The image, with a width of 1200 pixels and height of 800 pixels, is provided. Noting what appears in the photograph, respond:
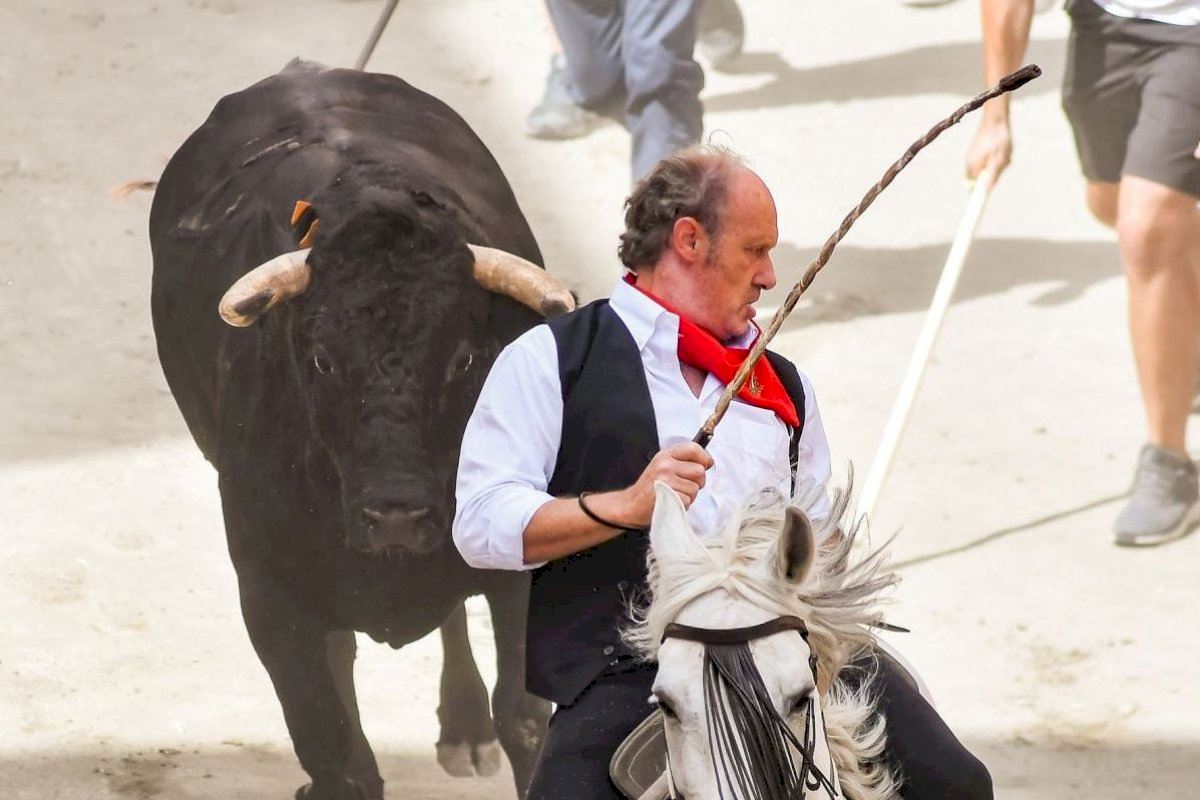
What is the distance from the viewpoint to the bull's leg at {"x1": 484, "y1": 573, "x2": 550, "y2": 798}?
4672mm

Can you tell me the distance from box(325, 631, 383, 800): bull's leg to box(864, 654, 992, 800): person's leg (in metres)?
1.89

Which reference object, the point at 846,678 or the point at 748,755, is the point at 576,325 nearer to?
the point at 846,678

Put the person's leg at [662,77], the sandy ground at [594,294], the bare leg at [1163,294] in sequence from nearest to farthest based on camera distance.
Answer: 1. the sandy ground at [594,294]
2. the bare leg at [1163,294]
3. the person's leg at [662,77]

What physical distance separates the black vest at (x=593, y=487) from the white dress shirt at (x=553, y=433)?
2 centimetres

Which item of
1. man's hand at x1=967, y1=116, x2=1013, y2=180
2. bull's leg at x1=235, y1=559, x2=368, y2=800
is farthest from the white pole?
bull's leg at x1=235, y1=559, x2=368, y2=800

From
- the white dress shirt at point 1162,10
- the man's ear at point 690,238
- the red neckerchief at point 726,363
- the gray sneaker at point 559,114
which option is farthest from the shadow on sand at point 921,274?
the man's ear at point 690,238

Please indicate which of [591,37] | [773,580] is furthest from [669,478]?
[591,37]

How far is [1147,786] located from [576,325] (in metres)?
2.87

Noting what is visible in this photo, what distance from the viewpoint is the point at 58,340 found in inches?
292

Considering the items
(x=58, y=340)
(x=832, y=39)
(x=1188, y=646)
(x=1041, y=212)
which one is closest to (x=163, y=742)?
(x=58, y=340)

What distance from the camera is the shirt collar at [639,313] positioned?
120 inches

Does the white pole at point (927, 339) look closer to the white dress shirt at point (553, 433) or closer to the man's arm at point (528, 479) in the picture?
the white dress shirt at point (553, 433)

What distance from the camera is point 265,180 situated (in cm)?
493

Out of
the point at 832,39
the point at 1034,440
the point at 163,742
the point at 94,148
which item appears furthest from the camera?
the point at 832,39
